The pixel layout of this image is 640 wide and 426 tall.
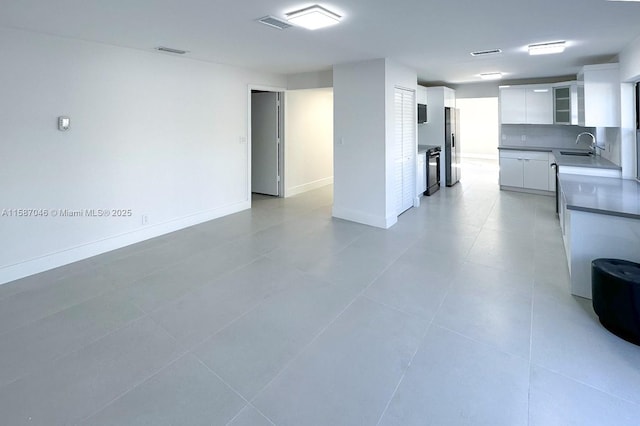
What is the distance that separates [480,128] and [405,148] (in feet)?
30.4

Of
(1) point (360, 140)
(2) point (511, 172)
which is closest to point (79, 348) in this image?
(1) point (360, 140)

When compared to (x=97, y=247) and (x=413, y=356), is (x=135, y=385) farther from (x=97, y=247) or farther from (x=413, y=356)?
(x=97, y=247)

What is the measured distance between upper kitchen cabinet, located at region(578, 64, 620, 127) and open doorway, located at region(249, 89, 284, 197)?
16.6 ft

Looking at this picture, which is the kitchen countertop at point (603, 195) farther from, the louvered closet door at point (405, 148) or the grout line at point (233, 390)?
the grout line at point (233, 390)

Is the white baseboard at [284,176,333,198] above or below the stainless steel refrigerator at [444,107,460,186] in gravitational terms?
below

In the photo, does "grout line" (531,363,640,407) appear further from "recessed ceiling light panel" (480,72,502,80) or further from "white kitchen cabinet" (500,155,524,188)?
"white kitchen cabinet" (500,155,524,188)

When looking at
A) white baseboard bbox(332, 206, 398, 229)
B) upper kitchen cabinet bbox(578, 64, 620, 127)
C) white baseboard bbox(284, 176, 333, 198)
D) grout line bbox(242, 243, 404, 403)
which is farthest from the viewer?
white baseboard bbox(284, 176, 333, 198)

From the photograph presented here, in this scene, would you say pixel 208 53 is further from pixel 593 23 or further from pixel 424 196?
pixel 424 196

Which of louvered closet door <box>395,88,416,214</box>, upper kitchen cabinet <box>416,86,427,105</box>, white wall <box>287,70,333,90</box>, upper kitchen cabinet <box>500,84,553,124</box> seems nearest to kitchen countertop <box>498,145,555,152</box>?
upper kitchen cabinet <box>500,84,553,124</box>

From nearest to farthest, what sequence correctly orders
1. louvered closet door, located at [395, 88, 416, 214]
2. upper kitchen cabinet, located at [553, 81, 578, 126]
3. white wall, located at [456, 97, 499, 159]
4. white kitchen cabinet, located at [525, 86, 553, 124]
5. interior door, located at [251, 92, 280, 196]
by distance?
1. louvered closet door, located at [395, 88, 416, 214]
2. upper kitchen cabinet, located at [553, 81, 578, 126]
3. white kitchen cabinet, located at [525, 86, 553, 124]
4. interior door, located at [251, 92, 280, 196]
5. white wall, located at [456, 97, 499, 159]

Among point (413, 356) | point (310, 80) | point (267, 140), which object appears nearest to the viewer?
point (413, 356)

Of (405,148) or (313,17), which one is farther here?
(405,148)

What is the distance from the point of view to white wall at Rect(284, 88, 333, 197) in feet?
24.5

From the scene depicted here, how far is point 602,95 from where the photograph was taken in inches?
179
